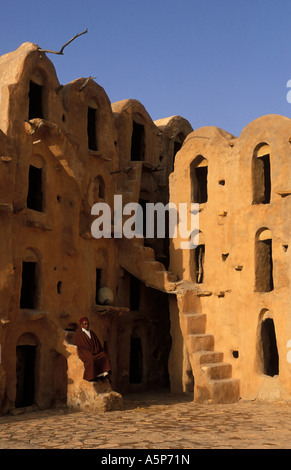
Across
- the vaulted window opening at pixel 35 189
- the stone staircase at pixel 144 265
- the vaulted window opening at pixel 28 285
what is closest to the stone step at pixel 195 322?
the stone staircase at pixel 144 265

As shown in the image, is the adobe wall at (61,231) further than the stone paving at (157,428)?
Yes

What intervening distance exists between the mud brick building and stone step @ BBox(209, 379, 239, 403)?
4 centimetres

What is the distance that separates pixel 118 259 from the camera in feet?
76.7

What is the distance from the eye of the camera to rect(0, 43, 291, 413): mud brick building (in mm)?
18141

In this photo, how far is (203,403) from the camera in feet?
61.8

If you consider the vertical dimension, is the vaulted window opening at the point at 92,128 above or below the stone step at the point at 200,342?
above

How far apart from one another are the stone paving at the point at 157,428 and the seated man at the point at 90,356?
116cm

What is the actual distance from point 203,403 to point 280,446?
7230 millimetres

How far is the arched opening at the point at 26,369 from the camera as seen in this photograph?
18.3 meters

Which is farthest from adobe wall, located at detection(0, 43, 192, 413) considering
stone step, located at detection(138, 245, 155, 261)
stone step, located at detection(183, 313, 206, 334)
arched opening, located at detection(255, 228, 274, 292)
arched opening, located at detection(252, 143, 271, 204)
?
arched opening, located at detection(252, 143, 271, 204)

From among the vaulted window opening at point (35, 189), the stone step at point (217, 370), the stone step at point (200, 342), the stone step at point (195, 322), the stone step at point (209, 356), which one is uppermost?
the vaulted window opening at point (35, 189)

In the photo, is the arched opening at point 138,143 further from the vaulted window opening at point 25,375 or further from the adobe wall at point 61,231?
the vaulted window opening at point 25,375

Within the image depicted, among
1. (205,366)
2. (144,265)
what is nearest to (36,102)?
(144,265)

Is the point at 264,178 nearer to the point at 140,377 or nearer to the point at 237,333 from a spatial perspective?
the point at 237,333
